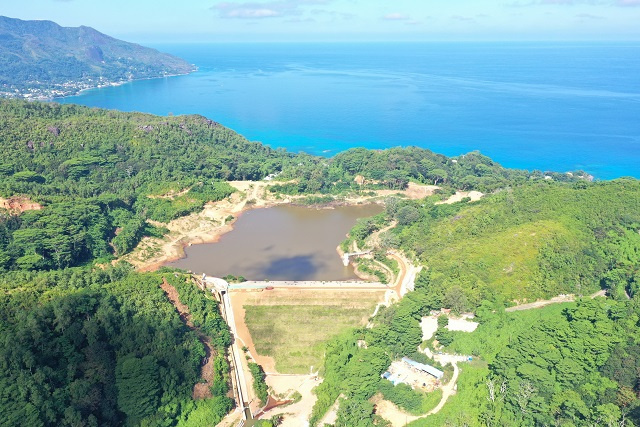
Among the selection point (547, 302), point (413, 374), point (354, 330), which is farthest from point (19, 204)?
point (547, 302)

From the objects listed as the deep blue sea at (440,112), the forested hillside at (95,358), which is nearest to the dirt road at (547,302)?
the forested hillside at (95,358)

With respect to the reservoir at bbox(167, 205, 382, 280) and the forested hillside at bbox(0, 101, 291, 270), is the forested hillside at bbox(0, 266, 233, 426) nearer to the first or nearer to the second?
the forested hillside at bbox(0, 101, 291, 270)

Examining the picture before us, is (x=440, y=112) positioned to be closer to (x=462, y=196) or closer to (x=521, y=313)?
(x=462, y=196)

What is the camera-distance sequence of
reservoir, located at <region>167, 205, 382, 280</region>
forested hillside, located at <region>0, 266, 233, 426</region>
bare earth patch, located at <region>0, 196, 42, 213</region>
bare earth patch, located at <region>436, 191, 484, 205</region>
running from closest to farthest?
forested hillside, located at <region>0, 266, 233, 426</region> → reservoir, located at <region>167, 205, 382, 280</region> → bare earth patch, located at <region>0, 196, 42, 213</region> → bare earth patch, located at <region>436, 191, 484, 205</region>

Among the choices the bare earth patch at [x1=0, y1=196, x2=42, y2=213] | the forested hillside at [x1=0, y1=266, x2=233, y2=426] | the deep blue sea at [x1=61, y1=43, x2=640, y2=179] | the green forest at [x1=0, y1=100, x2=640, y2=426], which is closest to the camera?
the forested hillside at [x1=0, y1=266, x2=233, y2=426]

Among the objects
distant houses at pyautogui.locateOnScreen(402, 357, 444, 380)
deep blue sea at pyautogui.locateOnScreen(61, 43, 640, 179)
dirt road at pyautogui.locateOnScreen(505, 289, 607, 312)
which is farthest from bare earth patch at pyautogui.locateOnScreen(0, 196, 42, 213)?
deep blue sea at pyautogui.locateOnScreen(61, 43, 640, 179)

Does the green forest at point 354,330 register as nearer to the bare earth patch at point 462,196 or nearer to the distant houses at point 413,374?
the distant houses at point 413,374

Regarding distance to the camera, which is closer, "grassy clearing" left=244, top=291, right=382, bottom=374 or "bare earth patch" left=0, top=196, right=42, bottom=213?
"grassy clearing" left=244, top=291, right=382, bottom=374
